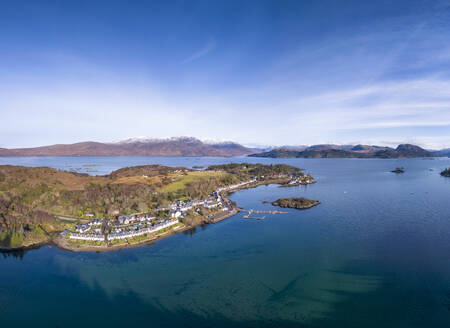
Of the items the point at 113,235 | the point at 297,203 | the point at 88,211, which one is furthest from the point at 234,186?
the point at 113,235

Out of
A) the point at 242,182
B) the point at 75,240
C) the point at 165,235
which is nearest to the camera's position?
the point at 75,240

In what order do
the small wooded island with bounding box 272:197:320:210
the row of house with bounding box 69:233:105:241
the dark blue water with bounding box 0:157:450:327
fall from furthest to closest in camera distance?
the small wooded island with bounding box 272:197:320:210
the row of house with bounding box 69:233:105:241
the dark blue water with bounding box 0:157:450:327

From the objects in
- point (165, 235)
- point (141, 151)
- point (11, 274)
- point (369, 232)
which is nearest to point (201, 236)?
point (165, 235)

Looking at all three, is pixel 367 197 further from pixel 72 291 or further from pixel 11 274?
pixel 11 274

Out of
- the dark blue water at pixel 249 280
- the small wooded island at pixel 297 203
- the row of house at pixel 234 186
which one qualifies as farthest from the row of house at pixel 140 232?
the row of house at pixel 234 186

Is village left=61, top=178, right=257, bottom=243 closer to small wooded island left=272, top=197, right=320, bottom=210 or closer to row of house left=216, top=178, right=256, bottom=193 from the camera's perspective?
small wooded island left=272, top=197, right=320, bottom=210

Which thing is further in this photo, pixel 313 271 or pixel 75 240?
pixel 75 240

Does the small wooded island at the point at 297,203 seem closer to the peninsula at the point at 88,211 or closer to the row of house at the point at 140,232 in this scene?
the peninsula at the point at 88,211

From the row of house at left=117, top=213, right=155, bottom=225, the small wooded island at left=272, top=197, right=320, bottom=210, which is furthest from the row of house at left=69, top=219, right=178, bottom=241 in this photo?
the small wooded island at left=272, top=197, right=320, bottom=210
